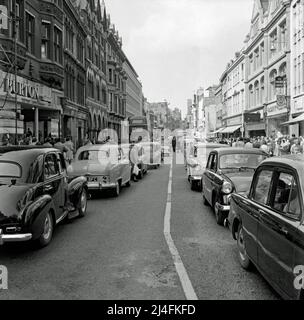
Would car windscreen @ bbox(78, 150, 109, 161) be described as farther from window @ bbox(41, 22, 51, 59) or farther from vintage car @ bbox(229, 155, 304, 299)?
window @ bbox(41, 22, 51, 59)

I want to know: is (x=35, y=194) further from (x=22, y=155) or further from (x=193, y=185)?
(x=193, y=185)

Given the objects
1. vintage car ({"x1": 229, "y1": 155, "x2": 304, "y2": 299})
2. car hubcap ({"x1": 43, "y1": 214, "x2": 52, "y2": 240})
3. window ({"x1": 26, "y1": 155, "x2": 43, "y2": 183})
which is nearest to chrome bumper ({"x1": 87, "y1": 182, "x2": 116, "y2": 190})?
window ({"x1": 26, "y1": 155, "x2": 43, "y2": 183})

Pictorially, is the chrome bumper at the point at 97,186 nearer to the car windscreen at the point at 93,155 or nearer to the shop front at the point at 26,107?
the car windscreen at the point at 93,155

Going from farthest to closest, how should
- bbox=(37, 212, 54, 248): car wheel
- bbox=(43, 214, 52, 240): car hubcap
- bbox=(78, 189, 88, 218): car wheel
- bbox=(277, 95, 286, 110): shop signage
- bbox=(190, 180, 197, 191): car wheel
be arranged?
1. bbox=(277, 95, 286, 110): shop signage
2. bbox=(190, 180, 197, 191): car wheel
3. bbox=(78, 189, 88, 218): car wheel
4. bbox=(43, 214, 52, 240): car hubcap
5. bbox=(37, 212, 54, 248): car wheel

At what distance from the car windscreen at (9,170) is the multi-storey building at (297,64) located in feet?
89.4

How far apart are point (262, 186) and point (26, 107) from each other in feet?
62.1

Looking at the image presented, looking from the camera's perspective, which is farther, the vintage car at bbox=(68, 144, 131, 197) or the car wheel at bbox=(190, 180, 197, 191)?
the car wheel at bbox=(190, 180, 197, 191)

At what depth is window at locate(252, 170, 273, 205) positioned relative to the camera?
464cm

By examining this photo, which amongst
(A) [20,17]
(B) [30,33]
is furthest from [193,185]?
(B) [30,33]

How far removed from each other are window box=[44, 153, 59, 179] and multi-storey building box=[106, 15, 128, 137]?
46810 millimetres

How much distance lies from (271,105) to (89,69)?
62.1 feet

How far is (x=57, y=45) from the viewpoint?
2573 cm

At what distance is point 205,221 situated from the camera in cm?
852

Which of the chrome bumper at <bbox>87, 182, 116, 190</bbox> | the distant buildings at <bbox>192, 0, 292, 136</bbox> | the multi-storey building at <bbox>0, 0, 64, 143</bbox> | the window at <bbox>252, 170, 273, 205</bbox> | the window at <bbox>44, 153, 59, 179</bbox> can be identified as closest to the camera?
the window at <bbox>252, 170, 273, 205</bbox>
